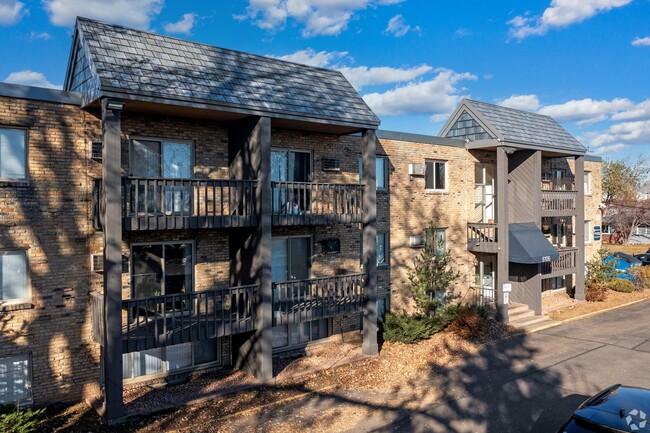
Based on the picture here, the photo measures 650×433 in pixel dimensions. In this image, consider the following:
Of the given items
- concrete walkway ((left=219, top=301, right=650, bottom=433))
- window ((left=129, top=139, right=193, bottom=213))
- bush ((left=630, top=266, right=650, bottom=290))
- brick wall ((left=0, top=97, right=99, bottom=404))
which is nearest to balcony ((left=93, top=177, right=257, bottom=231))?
window ((left=129, top=139, right=193, bottom=213))

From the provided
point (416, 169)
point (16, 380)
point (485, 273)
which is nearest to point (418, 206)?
point (416, 169)

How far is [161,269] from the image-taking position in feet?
39.5

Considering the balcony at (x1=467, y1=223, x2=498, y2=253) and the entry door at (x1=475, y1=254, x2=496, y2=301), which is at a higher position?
the balcony at (x1=467, y1=223, x2=498, y2=253)

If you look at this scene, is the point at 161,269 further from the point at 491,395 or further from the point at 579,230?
the point at 579,230

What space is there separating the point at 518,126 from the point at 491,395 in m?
11.9

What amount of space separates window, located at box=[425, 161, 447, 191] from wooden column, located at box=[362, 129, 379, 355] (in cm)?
471

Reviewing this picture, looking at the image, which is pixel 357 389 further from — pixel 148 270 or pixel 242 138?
pixel 242 138

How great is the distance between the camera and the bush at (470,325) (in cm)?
1564

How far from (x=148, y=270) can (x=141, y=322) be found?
1.24m

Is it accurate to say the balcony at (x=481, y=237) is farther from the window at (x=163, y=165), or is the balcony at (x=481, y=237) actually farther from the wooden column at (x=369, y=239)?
the window at (x=163, y=165)

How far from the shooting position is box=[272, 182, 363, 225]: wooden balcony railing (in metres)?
12.5

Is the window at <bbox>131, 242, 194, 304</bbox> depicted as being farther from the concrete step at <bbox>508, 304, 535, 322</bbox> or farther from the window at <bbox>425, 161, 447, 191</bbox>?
the concrete step at <bbox>508, 304, 535, 322</bbox>

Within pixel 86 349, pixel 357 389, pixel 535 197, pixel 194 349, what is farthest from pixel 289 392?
pixel 535 197

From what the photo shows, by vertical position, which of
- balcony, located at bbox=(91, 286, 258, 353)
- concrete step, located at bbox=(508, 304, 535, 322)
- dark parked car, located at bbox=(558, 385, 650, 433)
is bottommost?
concrete step, located at bbox=(508, 304, 535, 322)
